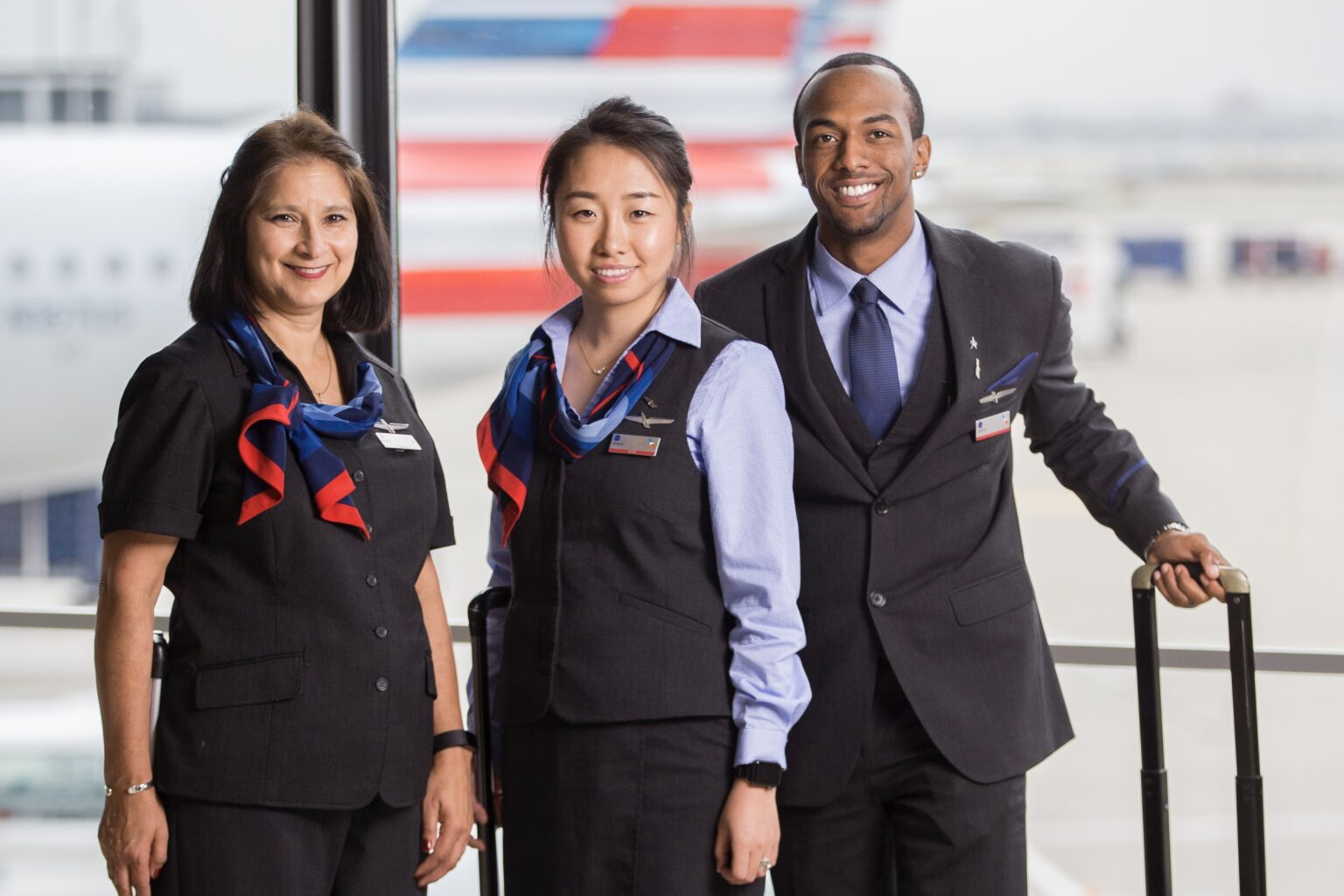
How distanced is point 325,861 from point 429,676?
267 mm

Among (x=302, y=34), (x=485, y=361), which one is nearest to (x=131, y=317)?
(x=485, y=361)

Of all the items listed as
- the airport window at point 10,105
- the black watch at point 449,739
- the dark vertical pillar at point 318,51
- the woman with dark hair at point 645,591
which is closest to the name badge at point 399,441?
the woman with dark hair at point 645,591

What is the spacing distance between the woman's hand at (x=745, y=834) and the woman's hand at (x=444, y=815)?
Result: 368mm

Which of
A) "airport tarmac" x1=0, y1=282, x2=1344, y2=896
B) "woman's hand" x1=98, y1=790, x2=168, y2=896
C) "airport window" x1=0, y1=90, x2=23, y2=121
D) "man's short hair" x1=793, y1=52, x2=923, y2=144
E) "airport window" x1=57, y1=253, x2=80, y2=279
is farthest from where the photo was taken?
"airport window" x1=0, y1=90, x2=23, y2=121

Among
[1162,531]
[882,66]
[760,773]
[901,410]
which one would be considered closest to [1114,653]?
[1162,531]

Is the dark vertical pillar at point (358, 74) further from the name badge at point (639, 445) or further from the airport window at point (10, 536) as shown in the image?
the airport window at point (10, 536)

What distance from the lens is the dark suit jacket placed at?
1.85m

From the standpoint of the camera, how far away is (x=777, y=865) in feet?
6.38

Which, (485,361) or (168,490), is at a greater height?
(485,361)

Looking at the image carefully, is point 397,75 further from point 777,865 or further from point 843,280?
point 777,865

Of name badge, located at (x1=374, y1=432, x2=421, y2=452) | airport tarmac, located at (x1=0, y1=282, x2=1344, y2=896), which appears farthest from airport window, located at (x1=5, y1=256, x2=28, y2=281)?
name badge, located at (x1=374, y1=432, x2=421, y2=452)

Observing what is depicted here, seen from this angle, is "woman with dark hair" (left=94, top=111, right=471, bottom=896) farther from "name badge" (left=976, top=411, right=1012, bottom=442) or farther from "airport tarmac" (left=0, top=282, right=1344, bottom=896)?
"airport tarmac" (left=0, top=282, right=1344, bottom=896)

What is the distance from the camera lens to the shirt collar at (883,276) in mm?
1937

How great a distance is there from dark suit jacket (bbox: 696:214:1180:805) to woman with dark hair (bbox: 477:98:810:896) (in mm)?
154
